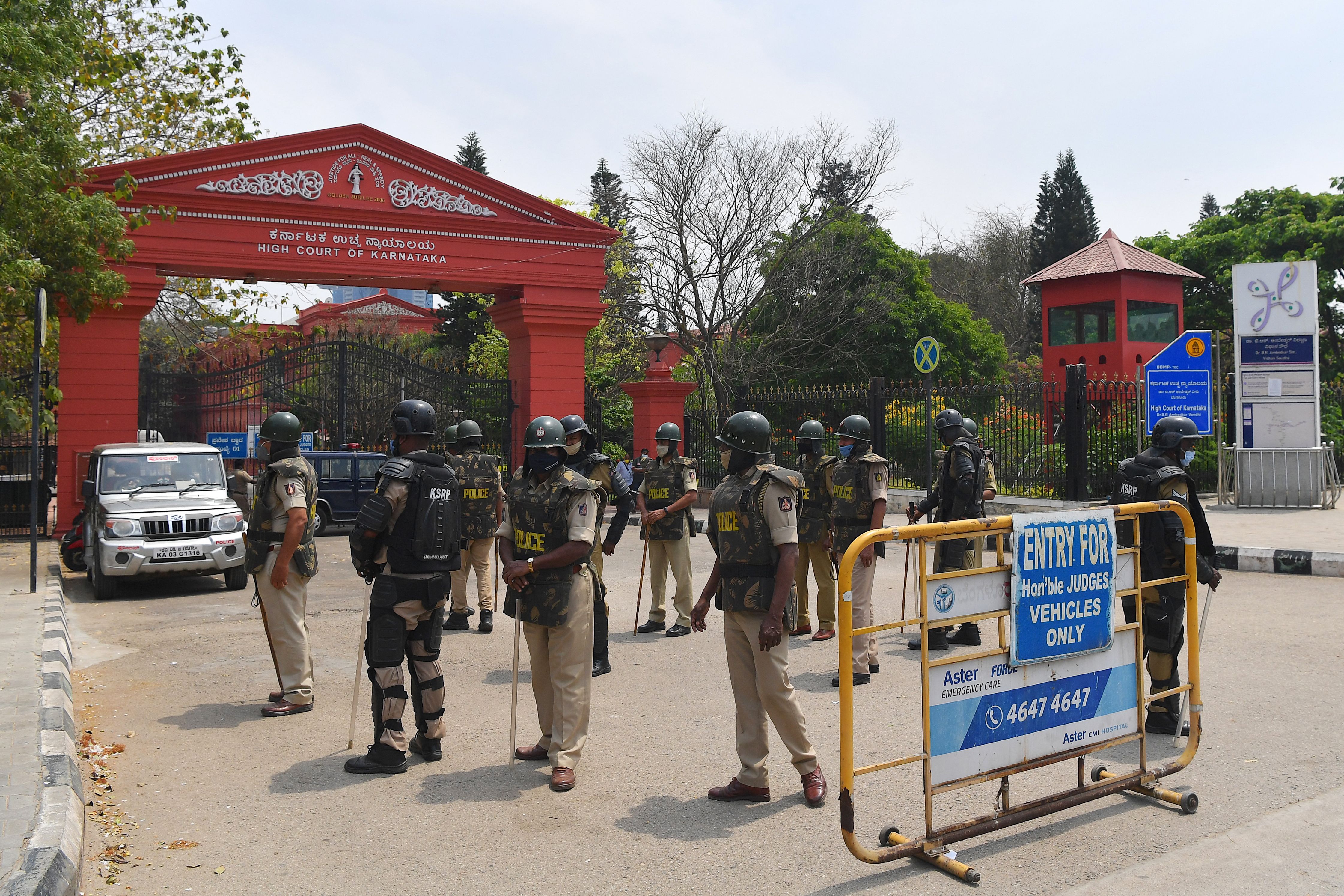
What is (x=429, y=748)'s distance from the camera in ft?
17.9

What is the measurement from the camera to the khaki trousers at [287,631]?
639 cm

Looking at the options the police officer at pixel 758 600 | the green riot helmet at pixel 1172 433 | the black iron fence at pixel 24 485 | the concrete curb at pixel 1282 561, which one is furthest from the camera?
the black iron fence at pixel 24 485

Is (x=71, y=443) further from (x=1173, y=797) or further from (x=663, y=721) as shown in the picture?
(x=1173, y=797)

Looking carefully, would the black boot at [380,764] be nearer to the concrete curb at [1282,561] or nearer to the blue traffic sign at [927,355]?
the concrete curb at [1282,561]

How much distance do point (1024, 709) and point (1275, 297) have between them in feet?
52.1

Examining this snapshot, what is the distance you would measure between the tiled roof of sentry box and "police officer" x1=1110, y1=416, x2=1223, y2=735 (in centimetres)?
2570

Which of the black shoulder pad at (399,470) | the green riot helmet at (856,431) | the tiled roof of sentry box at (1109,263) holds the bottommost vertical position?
the black shoulder pad at (399,470)

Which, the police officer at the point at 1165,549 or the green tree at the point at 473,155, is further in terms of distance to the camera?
the green tree at the point at 473,155

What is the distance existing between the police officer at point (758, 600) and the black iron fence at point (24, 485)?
15.1m

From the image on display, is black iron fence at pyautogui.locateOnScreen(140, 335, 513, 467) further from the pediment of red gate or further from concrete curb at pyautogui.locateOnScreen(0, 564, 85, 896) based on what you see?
concrete curb at pyautogui.locateOnScreen(0, 564, 85, 896)

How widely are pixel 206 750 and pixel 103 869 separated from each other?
63.3 inches

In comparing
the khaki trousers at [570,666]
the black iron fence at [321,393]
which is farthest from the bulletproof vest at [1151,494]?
the black iron fence at [321,393]

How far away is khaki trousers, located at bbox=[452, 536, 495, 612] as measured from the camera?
9039 mm

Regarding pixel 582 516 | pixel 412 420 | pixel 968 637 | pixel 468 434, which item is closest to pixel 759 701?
pixel 582 516
